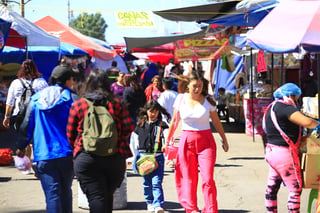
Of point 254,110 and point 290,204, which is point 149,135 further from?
point 254,110

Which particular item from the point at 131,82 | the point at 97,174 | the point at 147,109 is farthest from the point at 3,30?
the point at 97,174

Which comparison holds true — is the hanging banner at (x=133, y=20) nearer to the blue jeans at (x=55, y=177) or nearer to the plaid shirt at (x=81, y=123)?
the blue jeans at (x=55, y=177)

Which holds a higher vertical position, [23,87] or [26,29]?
[26,29]

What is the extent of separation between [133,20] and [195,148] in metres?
30.5

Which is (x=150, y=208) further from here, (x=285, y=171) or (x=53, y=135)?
(x=53, y=135)

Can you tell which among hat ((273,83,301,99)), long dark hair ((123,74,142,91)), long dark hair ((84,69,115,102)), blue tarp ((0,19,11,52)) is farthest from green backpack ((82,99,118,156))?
blue tarp ((0,19,11,52))

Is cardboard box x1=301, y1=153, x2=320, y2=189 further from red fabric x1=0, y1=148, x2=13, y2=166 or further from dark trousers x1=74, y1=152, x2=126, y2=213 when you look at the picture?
red fabric x1=0, y1=148, x2=13, y2=166

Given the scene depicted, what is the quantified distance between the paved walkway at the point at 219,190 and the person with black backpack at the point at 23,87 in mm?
643

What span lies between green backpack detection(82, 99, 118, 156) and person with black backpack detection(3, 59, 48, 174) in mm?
4211

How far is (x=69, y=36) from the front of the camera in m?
22.8

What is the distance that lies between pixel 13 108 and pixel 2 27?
9.28ft

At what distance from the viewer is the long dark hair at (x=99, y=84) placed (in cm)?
551

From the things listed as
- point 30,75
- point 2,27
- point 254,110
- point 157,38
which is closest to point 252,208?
point 30,75

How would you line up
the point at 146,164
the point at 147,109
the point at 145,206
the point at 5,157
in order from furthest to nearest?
the point at 5,157 < the point at 145,206 < the point at 147,109 < the point at 146,164
